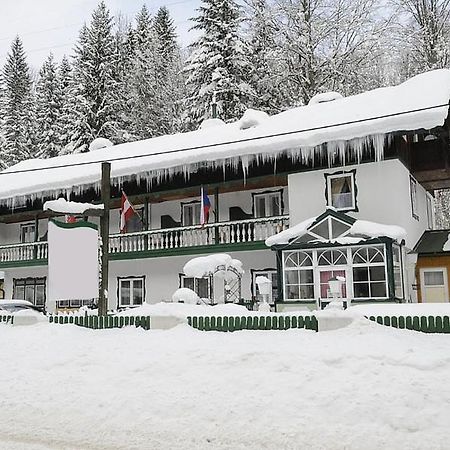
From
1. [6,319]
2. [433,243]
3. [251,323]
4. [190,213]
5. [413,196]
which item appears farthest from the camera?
[190,213]

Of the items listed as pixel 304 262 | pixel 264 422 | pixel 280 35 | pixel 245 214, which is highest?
pixel 280 35

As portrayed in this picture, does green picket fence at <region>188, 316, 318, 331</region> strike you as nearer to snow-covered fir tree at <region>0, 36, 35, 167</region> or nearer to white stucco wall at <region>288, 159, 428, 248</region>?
white stucco wall at <region>288, 159, 428, 248</region>

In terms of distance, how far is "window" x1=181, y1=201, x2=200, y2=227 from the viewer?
23984mm

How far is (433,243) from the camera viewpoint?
19906 mm

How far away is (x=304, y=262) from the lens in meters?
18.5

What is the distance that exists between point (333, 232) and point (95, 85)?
30307 mm

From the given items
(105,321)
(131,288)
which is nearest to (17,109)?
(131,288)

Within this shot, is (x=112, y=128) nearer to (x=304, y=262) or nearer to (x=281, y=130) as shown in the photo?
(x=281, y=130)

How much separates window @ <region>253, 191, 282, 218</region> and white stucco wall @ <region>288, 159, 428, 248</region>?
179 cm

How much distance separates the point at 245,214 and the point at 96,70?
2591 cm

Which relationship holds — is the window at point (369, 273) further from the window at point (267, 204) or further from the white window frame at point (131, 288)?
the white window frame at point (131, 288)

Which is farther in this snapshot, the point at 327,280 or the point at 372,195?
the point at 372,195

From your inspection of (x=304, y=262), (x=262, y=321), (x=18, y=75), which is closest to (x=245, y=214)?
(x=304, y=262)

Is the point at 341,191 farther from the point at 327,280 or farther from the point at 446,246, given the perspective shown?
the point at 446,246
